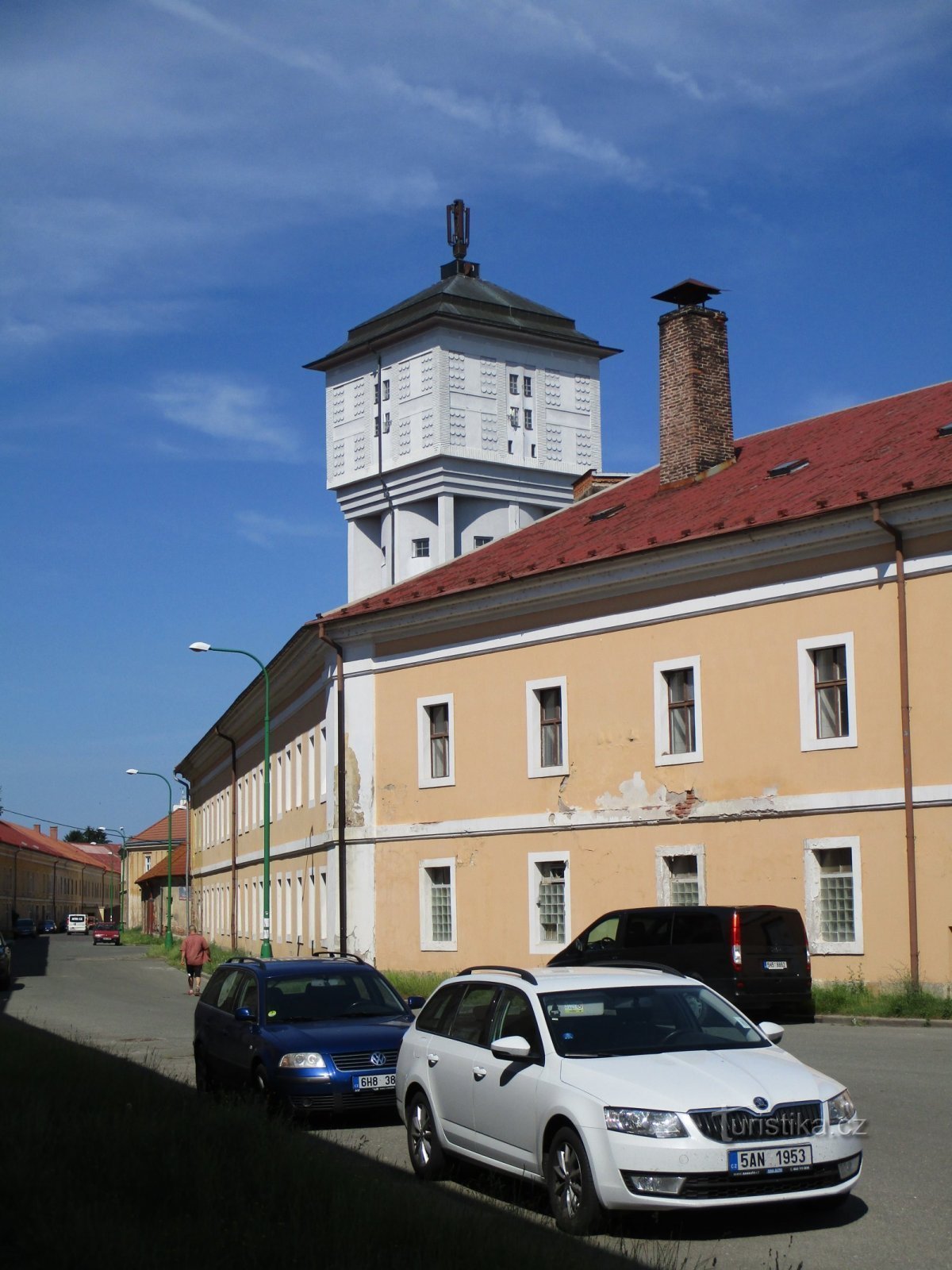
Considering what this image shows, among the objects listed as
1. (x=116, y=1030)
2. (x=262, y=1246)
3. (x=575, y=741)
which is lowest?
(x=116, y=1030)

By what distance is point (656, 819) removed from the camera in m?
29.6

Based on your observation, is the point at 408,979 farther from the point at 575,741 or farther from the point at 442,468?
the point at 442,468

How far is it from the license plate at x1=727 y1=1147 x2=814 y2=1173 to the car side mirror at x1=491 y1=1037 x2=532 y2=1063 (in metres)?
1.55

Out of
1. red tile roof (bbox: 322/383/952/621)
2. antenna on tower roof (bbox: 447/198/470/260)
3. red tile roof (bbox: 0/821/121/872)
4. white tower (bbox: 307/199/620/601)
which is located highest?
antenna on tower roof (bbox: 447/198/470/260)

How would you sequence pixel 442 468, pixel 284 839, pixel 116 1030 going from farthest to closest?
pixel 442 468 < pixel 284 839 < pixel 116 1030

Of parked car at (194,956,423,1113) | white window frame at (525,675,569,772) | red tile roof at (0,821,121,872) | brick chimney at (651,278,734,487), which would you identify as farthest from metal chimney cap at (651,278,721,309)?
red tile roof at (0,821,121,872)

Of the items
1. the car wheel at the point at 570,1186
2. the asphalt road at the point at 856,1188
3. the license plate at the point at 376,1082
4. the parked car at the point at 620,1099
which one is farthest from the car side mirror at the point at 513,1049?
the license plate at the point at 376,1082

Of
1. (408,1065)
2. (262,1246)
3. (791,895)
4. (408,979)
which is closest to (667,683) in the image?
(791,895)

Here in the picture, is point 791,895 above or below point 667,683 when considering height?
below

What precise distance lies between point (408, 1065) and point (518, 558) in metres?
24.2

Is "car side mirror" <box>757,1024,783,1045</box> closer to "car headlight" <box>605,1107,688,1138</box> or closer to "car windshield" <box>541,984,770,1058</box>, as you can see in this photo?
"car windshield" <box>541,984,770,1058</box>

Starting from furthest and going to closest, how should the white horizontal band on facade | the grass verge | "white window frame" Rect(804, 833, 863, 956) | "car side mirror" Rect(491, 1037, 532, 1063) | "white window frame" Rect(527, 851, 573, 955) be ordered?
"white window frame" Rect(527, 851, 573, 955) → the white horizontal band on facade → "white window frame" Rect(804, 833, 863, 956) → "car side mirror" Rect(491, 1037, 532, 1063) → the grass verge

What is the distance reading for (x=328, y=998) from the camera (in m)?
15.2

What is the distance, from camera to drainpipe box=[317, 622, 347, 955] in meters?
36.4
